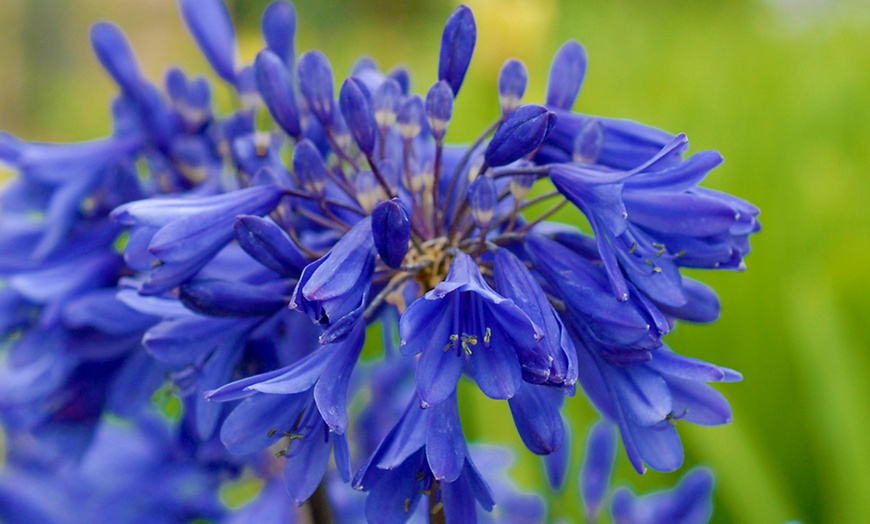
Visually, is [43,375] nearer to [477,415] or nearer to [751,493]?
[477,415]

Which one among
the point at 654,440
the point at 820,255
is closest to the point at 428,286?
the point at 654,440

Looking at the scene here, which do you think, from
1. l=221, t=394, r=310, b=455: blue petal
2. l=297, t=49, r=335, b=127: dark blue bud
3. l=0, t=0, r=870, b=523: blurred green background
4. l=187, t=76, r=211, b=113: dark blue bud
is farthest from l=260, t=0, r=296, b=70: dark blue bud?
l=0, t=0, r=870, b=523: blurred green background

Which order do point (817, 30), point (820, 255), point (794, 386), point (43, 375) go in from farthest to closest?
point (817, 30) → point (820, 255) → point (794, 386) → point (43, 375)

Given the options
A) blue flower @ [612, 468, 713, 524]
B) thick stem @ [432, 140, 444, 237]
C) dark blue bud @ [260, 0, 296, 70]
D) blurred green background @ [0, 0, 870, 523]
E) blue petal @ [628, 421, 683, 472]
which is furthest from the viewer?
blurred green background @ [0, 0, 870, 523]

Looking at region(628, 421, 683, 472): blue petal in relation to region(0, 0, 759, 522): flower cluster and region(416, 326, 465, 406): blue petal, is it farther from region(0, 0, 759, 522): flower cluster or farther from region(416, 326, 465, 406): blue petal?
region(416, 326, 465, 406): blue petal

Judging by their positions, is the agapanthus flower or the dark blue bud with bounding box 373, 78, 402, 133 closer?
the dark blue bud with bounding box 373, 78, 402, 133

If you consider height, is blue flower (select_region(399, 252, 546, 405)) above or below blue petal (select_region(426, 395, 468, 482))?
above

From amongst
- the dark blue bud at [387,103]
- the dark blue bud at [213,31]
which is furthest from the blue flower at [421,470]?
the dark blue bud at [213,31]
